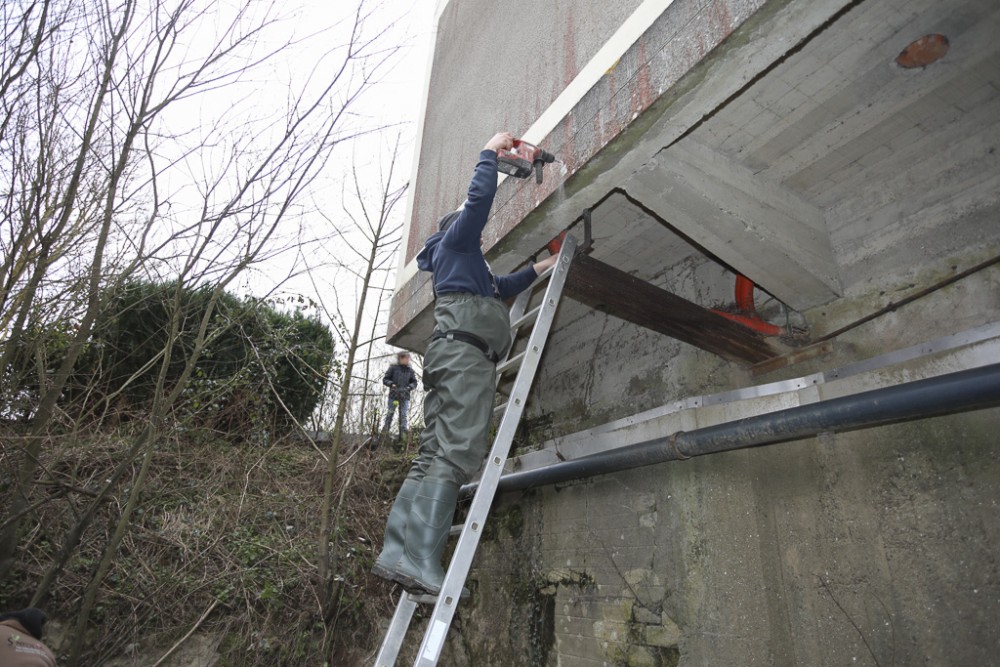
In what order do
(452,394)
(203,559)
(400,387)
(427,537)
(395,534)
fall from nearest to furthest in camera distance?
(427,537)
(395,534)
(452,394)
(203,559)
(400,387)

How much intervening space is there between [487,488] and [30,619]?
2993 mm

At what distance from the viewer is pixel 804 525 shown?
2570 mm

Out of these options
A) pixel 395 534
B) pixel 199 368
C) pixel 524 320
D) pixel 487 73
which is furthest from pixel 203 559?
pixel 487 73

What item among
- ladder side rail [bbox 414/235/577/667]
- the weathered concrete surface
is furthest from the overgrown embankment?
ladder side rail [bbox 414/235/577/667]

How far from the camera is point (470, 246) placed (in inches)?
107

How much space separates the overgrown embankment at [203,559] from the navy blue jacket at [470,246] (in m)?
2.98

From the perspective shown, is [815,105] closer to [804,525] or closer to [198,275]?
[804,525]

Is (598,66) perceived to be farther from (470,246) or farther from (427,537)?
(427,537)

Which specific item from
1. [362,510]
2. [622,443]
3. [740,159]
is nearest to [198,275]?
[362,510]

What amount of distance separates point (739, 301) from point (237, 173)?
11.8ft

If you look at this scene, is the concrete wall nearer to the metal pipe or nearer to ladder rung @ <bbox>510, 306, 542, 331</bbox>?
ladder rung @ <bbox>510, 306, 542, 331</bbox>

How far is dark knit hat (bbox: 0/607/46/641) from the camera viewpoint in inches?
127

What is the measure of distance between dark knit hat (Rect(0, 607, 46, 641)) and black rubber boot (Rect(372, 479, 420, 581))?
2514 mm

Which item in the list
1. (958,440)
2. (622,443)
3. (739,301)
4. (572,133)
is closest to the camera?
(958,440)
